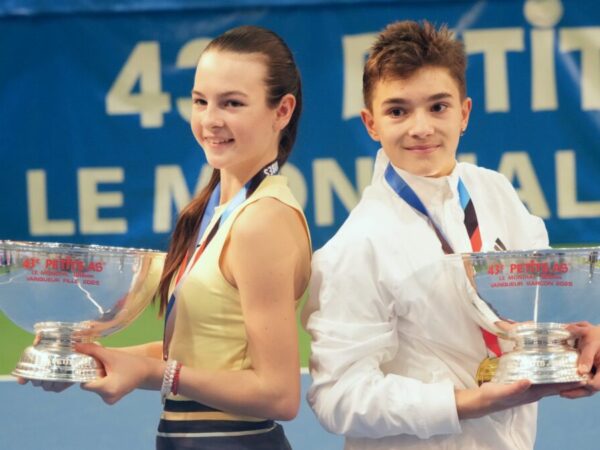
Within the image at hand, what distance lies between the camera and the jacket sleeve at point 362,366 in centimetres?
224

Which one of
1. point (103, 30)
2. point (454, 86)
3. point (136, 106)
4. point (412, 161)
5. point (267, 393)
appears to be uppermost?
point (103, 30)

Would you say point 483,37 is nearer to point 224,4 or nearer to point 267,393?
point 224,4

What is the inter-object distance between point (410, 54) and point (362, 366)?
0.61 meters

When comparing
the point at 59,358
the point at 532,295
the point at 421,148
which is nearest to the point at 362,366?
the point at 532,295

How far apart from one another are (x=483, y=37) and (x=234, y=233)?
3.59m

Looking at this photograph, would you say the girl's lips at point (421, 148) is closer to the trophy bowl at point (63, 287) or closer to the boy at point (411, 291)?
the boy at point (411, 291)

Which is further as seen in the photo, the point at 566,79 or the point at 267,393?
the point at 566,79

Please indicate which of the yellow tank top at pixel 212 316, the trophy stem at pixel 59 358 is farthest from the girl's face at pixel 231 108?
the trophy stem at pixel 59 358

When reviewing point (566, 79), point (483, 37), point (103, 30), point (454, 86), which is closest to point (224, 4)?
point (103, 30)

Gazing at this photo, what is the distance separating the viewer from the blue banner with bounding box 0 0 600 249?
5.64 metres

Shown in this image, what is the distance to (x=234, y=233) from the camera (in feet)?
7.56

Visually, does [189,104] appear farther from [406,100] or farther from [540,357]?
[540,357]

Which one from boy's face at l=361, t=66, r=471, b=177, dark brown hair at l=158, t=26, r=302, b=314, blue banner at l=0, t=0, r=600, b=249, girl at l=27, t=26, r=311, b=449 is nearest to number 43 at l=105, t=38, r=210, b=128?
blue banner at l=0, t=0, r=600, b=249

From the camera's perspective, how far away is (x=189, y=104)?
5.76m
